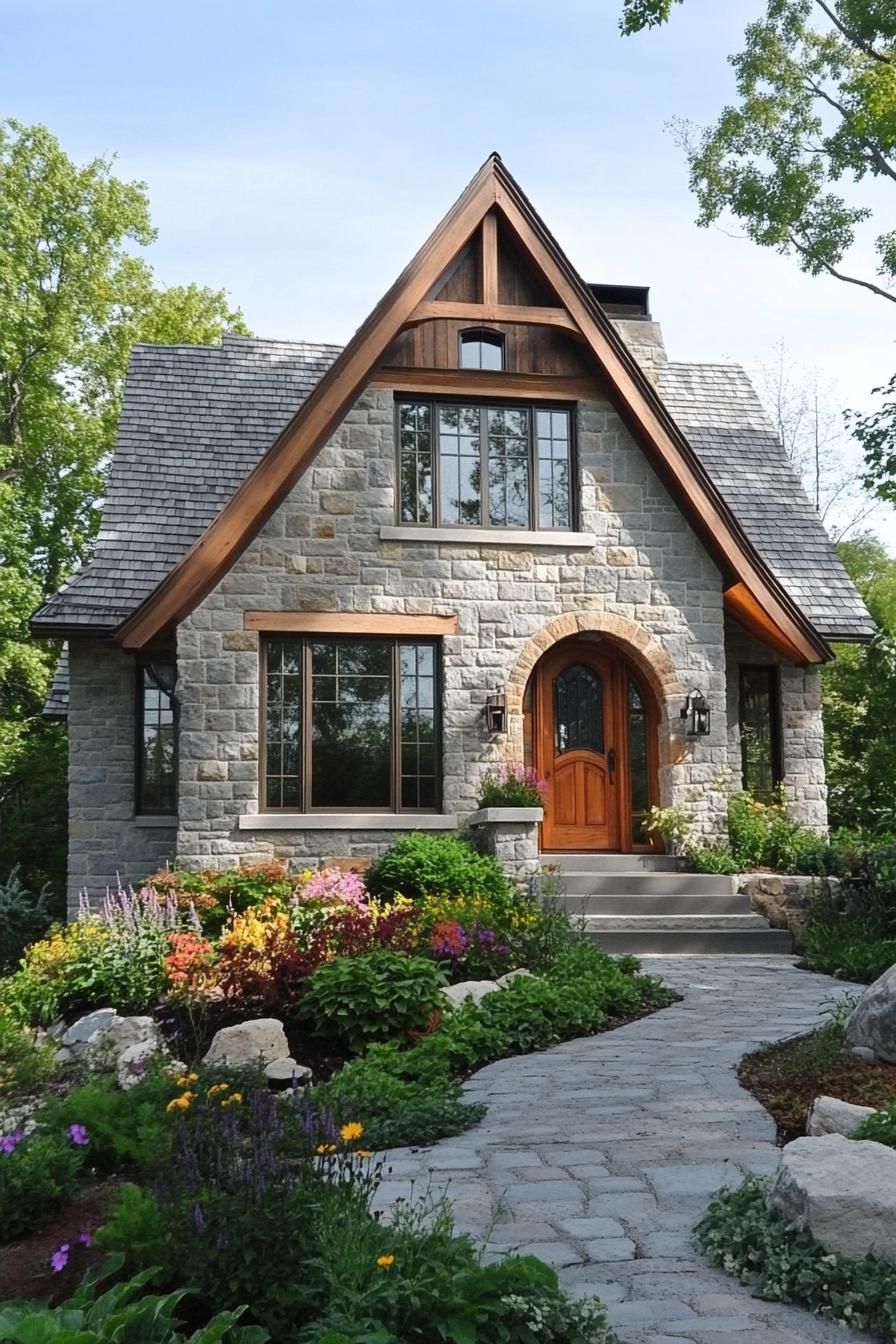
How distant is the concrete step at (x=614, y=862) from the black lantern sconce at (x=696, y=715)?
1.33 m

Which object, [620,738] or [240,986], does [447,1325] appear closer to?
[240,986]

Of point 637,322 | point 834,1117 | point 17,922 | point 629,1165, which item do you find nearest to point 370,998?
point 629,1165

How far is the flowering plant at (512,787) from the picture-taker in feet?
40.3

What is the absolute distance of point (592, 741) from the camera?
13789 millimetres

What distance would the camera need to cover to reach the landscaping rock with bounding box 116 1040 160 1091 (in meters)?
6.55

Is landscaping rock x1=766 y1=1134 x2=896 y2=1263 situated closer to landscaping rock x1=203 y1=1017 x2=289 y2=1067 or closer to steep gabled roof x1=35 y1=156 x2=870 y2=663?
landscaping rock x1=203 y1=1017 x2=289 y2=1067

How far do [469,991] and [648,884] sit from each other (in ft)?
14.4

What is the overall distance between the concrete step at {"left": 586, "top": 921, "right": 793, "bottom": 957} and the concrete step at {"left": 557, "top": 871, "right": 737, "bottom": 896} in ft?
2.22

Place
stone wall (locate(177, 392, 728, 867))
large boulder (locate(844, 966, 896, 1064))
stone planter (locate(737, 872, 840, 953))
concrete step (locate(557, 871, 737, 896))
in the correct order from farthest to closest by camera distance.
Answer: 1. stone wall (locate(177, 392, 728, 867))
2. concrete step (locate(557, 871, 737, 896))
3. stone planter (locate(737, 872, 840, 953))
4. large boulder (locate(844, 966, 896, 1064))

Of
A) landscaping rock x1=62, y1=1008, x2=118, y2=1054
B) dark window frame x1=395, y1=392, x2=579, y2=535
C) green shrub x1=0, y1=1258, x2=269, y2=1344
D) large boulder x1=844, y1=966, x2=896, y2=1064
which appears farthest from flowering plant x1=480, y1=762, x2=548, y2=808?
green shrub x1=0, y1=1258, x2=269, y2=1344

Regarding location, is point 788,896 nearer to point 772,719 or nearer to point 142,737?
point 772,719

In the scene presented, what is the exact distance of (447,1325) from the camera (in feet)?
10.7

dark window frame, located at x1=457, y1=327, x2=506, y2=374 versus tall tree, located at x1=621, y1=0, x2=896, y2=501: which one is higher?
tall tree, located at x1=621, y1=0, x2=896, y2=501

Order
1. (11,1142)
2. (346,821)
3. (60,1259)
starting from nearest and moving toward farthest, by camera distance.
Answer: (60,1259) → (11,1142) → (346,821)
